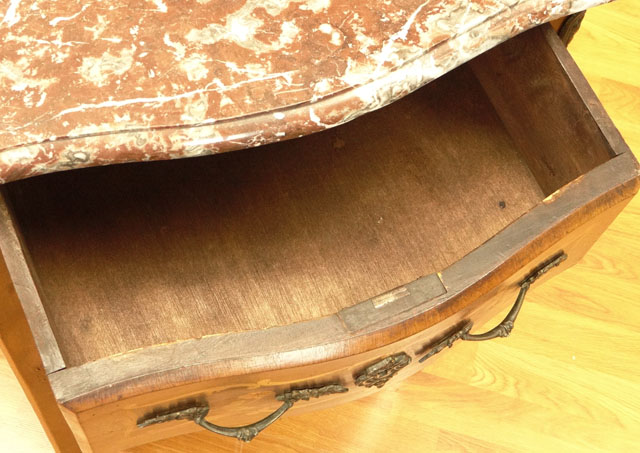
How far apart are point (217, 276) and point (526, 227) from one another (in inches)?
13.1

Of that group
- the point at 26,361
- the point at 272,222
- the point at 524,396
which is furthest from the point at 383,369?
the point at 524,396

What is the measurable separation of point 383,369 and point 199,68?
0.96 feet

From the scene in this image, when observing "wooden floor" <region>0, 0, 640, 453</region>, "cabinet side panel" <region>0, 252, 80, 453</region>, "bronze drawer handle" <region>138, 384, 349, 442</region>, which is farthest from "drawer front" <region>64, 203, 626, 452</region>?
"wooden floor" <region>0, 0, 640, 453</region>

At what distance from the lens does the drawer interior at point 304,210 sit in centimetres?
82

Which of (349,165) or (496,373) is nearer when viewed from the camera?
(349,165)

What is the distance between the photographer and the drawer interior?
0.82m

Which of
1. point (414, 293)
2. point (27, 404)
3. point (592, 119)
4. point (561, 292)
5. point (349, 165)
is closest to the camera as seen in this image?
point (414, 293)

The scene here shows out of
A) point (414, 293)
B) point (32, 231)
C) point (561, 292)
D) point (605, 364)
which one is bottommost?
point (605, 364)

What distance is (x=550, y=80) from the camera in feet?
2.75

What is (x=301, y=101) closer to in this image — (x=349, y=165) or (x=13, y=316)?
(x=349, y=165)

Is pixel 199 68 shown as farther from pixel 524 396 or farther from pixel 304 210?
pixel 524 396

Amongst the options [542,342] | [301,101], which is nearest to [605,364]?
[542,342]

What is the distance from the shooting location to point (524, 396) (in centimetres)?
116

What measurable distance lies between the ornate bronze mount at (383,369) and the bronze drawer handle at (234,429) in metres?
0.02
